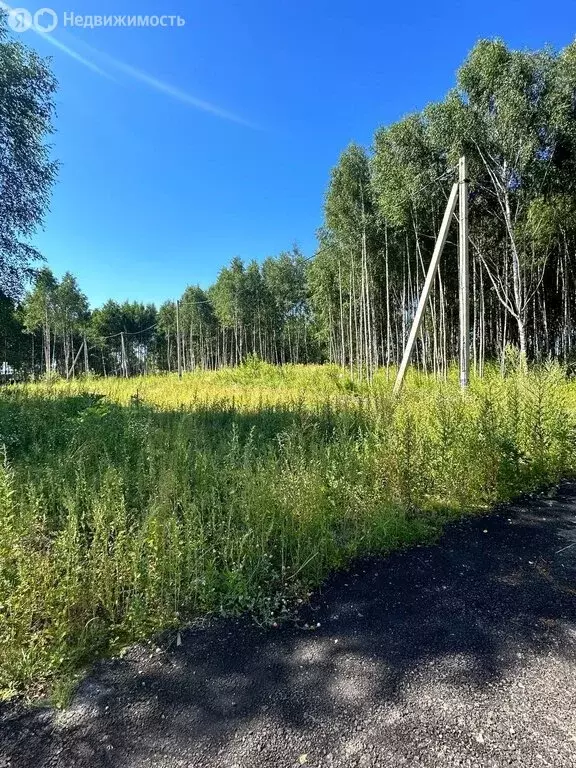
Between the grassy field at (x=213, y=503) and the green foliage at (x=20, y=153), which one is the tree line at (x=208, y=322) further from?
the grassy field at (x=213, y=503)

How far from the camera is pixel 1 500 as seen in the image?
2.07 m

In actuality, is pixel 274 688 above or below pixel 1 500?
below

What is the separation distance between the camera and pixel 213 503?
2.48 meters

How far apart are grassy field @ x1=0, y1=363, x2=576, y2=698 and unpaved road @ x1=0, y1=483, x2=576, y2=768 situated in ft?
0.62

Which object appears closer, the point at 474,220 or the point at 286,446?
the point at 286,446

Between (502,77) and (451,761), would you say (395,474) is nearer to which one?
(451,761)

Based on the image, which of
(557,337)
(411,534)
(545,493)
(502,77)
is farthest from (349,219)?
(411,534)

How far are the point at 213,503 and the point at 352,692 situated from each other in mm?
1319

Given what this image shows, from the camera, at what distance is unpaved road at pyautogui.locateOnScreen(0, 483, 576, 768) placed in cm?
122

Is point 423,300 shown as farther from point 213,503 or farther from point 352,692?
point 352,692

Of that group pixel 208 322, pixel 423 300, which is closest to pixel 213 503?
pixel 423 300

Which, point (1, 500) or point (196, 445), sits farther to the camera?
point (196, 445)

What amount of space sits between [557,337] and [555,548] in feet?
52.7

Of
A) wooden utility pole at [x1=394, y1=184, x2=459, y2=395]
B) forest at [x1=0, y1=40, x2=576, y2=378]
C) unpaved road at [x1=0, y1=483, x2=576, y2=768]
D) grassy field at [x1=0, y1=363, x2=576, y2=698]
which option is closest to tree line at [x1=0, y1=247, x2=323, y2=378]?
forest at [x1=0, y1=40, x2=576, y2=378]
